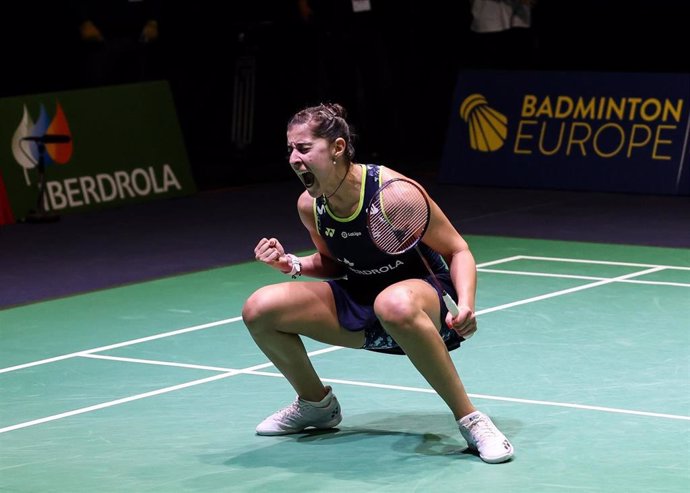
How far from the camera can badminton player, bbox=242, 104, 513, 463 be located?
200 inches

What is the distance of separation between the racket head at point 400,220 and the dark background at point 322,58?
8383mm

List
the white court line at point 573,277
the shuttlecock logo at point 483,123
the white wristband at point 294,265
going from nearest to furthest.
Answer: the white wristband at point 294,265, the white court line at point 573,277, the shuttlecock logo at point 483,123

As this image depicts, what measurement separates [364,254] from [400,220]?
0.83 ft

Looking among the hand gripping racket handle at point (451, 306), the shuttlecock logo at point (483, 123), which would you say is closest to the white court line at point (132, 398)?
the hand gripping racket handle at point (451, 306)

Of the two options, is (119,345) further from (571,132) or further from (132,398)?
(571,132)

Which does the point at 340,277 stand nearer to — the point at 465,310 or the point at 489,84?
the point at 465,310

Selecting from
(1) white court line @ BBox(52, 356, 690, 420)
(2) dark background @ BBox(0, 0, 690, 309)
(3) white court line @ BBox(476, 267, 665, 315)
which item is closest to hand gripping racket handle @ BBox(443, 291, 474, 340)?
(1) white court line @ BBox(52, 356, 690, 420)

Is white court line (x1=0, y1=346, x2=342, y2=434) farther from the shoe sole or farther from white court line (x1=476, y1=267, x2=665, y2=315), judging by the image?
white court line (x1=476, y1=267, x2=665, y2=315)

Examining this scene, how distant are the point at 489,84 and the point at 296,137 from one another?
7915mm

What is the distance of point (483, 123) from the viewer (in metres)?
12.9

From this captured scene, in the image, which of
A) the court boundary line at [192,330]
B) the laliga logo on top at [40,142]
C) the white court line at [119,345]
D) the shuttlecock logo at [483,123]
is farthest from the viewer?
the shuttlecock logo at [483,123]

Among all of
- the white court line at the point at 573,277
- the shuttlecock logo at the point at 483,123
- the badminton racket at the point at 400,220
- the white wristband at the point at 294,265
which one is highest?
the badminton racket at the point at 400,220

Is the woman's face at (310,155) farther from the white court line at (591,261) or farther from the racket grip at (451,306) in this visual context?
the white court line at (591,261)

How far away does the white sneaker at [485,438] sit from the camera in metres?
5.04
